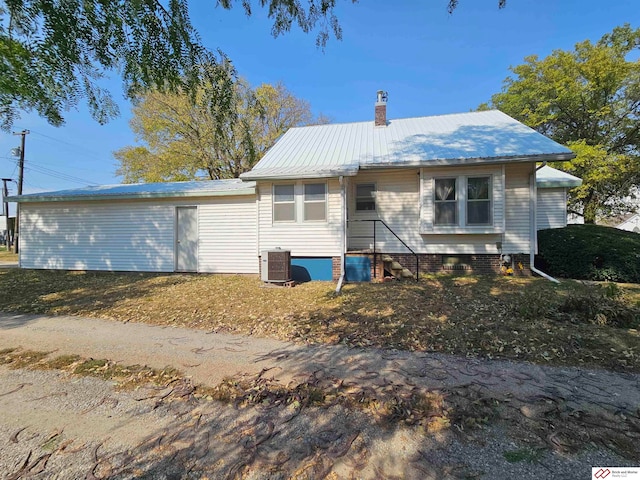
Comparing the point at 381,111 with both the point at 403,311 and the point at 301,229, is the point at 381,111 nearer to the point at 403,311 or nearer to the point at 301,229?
the point at 301,229

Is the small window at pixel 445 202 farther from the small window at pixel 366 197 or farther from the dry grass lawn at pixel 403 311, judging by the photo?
the small window at pixel 366 197

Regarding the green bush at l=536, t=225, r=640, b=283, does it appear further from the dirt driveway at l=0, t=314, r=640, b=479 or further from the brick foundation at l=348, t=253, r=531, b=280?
the dirt driveway at l=0, t=314, r=640, b=479

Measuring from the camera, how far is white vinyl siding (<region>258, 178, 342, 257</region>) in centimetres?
940

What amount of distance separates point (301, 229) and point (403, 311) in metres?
4.64

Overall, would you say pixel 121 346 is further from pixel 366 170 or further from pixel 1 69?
pixel 366 170

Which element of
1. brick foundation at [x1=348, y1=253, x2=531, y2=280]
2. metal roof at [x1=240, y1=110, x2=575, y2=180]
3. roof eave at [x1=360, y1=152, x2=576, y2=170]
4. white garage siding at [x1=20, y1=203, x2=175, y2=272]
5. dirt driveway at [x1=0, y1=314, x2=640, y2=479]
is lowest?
dirt driveway at [x1=0, y1=314, x2=640, y2=479]

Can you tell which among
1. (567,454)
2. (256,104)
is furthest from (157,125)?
(567,454)

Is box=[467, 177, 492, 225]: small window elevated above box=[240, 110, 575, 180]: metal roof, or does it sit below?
below

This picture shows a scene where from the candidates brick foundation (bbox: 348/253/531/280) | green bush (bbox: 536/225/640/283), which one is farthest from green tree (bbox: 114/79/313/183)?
green bush (bbox: 536/225/640/283)

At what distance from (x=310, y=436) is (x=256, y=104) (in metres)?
3.85

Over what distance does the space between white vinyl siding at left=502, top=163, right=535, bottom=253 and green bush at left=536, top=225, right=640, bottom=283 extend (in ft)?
3.83

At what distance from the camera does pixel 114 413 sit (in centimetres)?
283

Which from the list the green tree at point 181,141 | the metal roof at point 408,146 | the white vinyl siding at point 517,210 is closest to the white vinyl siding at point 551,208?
the metal roof at point 408,146

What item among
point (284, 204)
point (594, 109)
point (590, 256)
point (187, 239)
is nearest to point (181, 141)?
point (187, 239)
